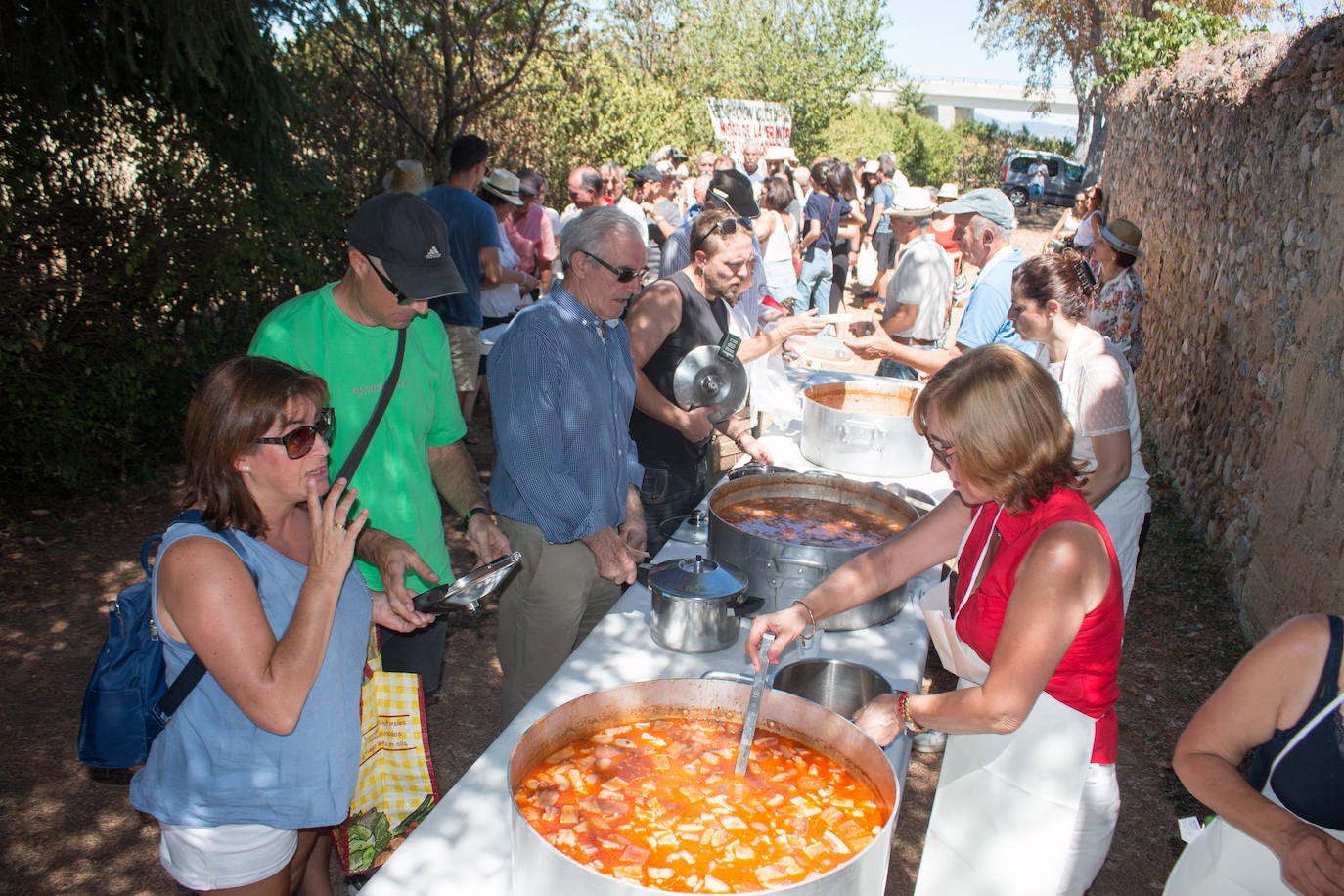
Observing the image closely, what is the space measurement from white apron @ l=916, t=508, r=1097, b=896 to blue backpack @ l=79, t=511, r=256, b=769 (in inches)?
62.1

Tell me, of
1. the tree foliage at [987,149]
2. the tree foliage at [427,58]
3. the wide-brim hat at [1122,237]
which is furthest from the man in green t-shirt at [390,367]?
the tree foliage at [987,149]

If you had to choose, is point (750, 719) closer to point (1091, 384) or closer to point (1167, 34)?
point (1091, 384)

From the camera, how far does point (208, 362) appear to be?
6.29 m

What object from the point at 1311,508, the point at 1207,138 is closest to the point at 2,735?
the point at 1311,508

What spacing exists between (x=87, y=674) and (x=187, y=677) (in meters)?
3.01

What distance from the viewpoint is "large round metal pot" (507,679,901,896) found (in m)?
1.39

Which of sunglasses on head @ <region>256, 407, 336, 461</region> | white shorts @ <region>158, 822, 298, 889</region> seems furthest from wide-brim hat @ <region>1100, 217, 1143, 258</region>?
white shorts @ <region>158, 822, 298, 889</region>

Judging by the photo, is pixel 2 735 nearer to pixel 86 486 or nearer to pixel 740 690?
pixel 86 486

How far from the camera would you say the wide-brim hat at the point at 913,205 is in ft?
24.0

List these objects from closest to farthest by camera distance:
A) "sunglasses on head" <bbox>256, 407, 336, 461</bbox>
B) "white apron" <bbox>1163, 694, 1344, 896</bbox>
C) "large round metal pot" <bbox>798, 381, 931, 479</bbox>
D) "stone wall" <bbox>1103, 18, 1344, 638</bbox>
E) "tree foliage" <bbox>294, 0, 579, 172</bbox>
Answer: "white apron" <bbox>1163, 694, 1344, 896</bbox> → "sunglasses on head" <bbox>256, 407, 336, 461</bbox> → "large round metal pot" <bbox>798, 381, 931, 479</bbox> → "stone wall" <bbox>1103, 18, 1344, 638</bbox> → "tree foliage" <bbox>294, 0, 579, 172</bbox>

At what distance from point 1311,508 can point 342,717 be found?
4.42 meters

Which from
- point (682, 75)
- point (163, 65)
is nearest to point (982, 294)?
point (163, 65)

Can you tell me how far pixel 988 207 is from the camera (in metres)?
5.34

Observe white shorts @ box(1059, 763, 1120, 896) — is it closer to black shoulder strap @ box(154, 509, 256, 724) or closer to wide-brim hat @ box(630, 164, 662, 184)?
black shoulder strap @ box(154, 509, 256, 724)
